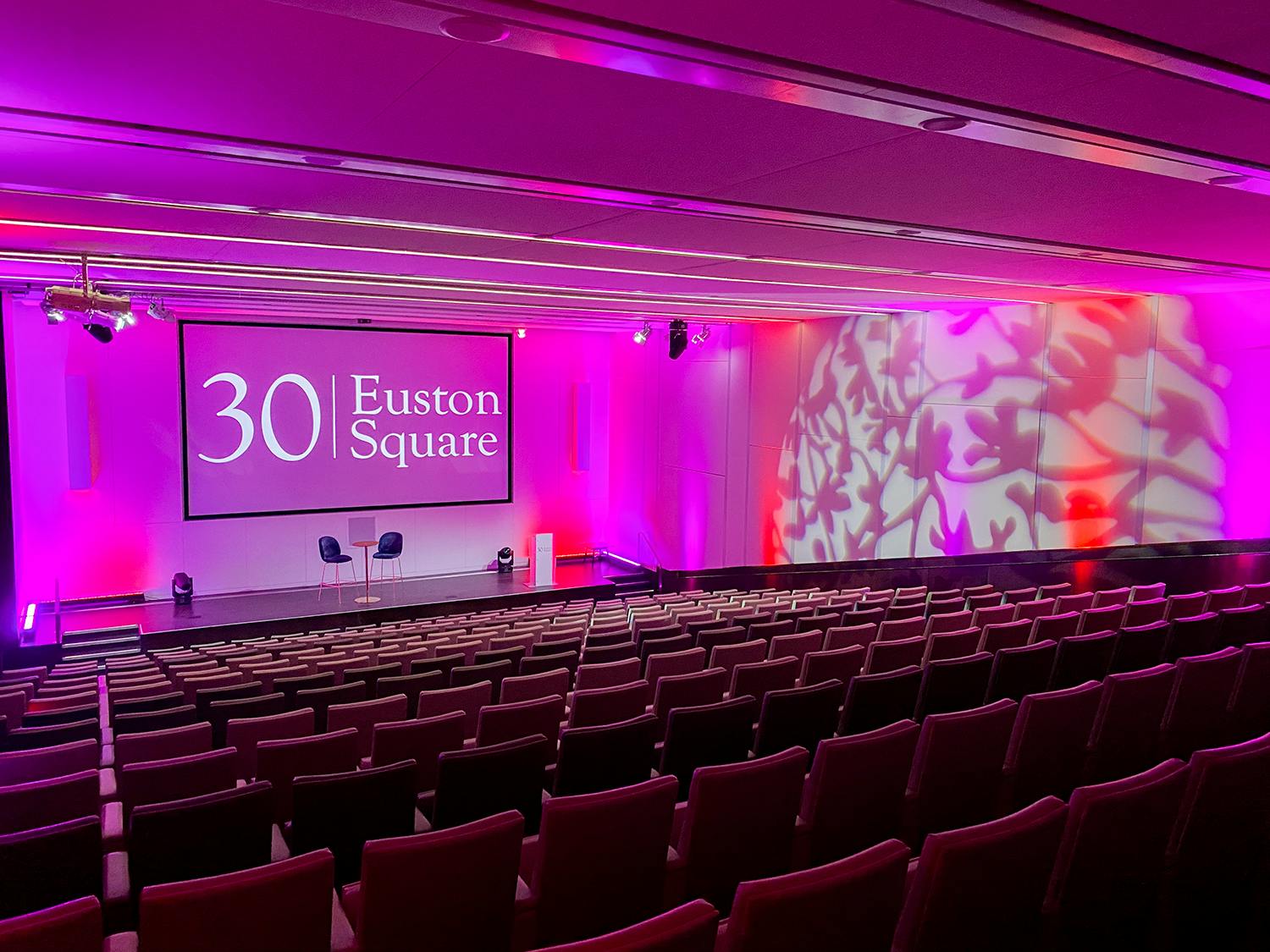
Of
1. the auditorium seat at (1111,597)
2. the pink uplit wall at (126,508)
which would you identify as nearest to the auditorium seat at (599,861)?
the auditorium seat at (1111,597)

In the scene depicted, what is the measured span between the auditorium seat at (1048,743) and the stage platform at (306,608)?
10120 mm

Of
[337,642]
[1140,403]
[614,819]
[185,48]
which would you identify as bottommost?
[337,642]

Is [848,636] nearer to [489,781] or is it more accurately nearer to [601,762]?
[601,762]

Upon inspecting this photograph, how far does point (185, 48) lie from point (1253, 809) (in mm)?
Result: 4062

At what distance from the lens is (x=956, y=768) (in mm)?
3318

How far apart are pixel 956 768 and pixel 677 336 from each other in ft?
35.9

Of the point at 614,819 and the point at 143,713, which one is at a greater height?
the point at 614,819

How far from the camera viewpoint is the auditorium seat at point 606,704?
429 cm

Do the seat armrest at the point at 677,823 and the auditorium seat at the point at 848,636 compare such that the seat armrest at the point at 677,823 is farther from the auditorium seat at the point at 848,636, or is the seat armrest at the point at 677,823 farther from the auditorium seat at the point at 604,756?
the auditorium seat at the point at 848,636

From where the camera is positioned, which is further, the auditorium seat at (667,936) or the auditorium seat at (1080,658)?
the auditorium seat at (1080,658)

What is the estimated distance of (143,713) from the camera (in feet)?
15.2

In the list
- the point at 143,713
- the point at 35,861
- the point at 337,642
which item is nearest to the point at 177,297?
the point at 337,642

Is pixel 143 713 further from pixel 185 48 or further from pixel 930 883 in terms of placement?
pixel 930 883

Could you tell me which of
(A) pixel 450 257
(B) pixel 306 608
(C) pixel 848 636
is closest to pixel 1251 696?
(C) pixel 848 636
